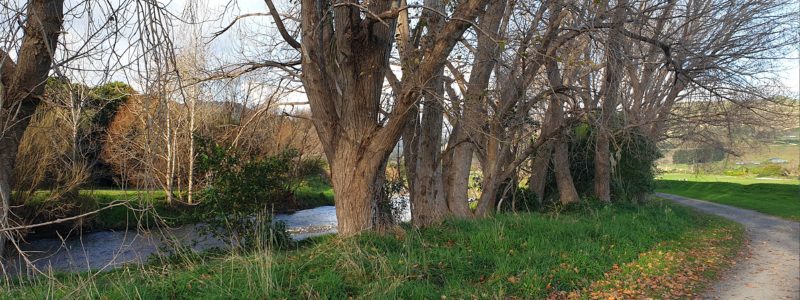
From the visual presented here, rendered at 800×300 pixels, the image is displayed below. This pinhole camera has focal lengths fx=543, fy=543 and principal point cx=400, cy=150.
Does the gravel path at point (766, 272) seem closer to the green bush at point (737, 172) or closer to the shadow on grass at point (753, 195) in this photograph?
the shadow on grass at point (753, 195)

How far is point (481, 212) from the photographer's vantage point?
14.5 m

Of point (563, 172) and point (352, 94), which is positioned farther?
point (563, 172)


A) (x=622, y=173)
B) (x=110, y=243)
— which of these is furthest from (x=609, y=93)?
(x=110, y=243)

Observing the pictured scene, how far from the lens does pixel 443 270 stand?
6.34 meters

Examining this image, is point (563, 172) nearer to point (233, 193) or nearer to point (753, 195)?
point (233, 193)

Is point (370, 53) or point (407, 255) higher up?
point (370, 53)

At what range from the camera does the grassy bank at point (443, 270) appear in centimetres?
528

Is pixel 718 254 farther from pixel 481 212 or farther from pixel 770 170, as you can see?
pixel 770 170

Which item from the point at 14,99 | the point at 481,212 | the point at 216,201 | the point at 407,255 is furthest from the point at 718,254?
the point at 14,99

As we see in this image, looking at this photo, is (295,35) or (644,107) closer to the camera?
(295,35)

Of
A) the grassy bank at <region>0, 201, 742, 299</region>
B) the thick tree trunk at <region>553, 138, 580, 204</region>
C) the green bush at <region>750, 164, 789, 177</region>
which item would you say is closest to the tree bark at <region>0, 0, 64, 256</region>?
the grassy bank at <region>0, 201, 742, 299</region>

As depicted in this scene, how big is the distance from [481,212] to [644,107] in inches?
334

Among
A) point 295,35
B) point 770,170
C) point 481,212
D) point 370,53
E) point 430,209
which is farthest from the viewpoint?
point 770,170

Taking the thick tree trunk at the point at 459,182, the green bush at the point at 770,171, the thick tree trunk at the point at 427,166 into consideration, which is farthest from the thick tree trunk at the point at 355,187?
the green bush at the point at 770,171
